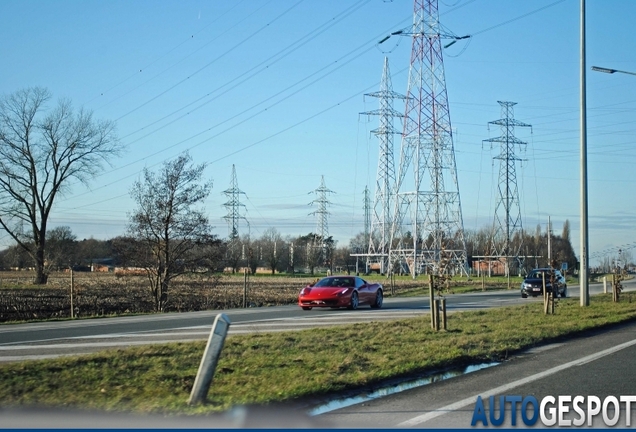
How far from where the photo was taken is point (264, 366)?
Result: 35.2 feet

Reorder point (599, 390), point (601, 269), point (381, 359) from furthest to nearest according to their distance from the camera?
point (601, 269)
point (381, 359)
point (599, 390)

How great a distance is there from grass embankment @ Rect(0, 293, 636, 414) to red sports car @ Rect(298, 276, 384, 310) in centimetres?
824

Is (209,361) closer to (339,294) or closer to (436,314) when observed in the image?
(436,314)

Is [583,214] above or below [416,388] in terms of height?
above

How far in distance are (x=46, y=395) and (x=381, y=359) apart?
536 cm

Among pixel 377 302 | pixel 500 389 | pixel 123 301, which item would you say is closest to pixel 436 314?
pixel 500 389

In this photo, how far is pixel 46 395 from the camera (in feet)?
27.0

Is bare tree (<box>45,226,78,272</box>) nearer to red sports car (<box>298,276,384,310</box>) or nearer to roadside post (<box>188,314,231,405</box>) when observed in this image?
red sports car (<box>298,276,384,310</box>)

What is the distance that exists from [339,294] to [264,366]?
48.8 feet

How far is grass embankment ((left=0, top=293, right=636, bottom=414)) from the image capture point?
27.1ft

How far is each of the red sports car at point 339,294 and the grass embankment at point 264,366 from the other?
27.0 feet

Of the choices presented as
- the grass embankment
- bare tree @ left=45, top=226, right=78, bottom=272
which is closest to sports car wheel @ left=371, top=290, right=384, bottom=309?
the grass embankment

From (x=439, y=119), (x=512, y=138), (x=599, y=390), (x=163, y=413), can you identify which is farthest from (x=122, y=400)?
(x=512, y=138)

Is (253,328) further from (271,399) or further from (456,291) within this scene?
(456,291)
